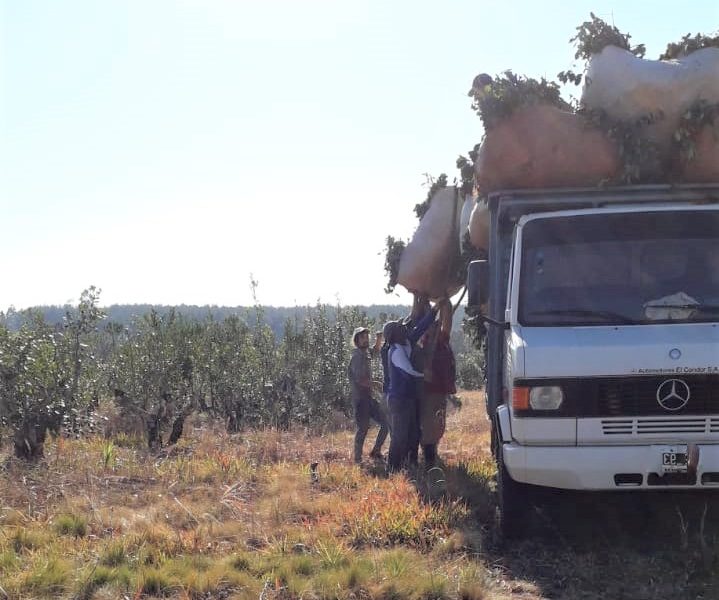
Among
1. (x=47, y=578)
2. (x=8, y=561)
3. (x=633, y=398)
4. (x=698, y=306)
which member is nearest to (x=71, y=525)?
(x=8, y=561)

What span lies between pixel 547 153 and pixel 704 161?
112 cm

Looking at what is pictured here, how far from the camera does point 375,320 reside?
21.0m

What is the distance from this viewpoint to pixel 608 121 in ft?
18.1

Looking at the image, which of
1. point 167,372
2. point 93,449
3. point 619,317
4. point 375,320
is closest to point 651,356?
point 619,317

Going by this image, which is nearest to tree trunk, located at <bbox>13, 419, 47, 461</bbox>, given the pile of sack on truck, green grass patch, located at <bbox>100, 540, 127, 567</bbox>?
green grass patch, located at <bbox>100, 540, 127, 567</bbox>

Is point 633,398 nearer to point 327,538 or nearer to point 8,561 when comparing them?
point 327,538

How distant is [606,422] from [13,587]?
12.4ft

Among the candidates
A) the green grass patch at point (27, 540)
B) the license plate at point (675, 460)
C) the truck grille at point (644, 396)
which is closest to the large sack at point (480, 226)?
the truck grille at point (644, 396)

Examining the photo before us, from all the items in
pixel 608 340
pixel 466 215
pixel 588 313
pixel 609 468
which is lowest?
pixel 609 468

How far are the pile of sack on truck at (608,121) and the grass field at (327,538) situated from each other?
2431mm

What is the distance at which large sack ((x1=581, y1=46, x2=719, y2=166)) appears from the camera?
5.32 metres

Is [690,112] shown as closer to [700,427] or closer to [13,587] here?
[700,427]

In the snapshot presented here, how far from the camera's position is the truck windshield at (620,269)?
15.9 feet

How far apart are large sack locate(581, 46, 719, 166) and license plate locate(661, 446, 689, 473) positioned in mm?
2208
